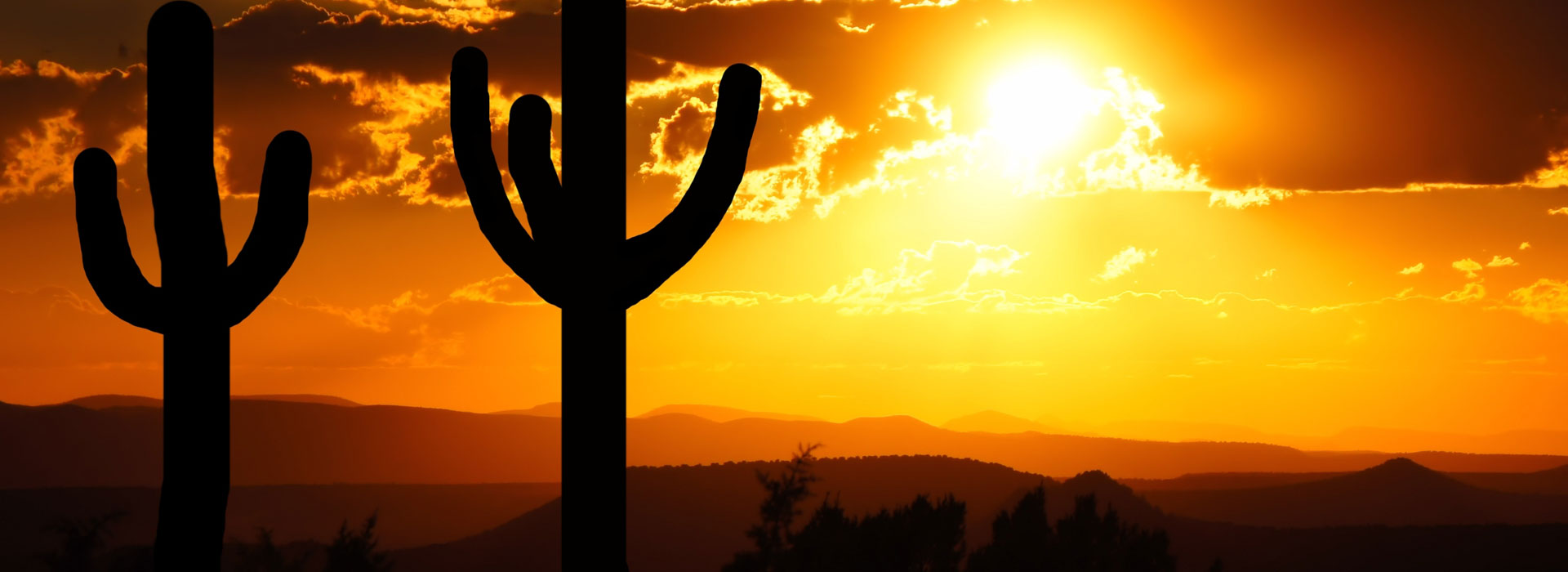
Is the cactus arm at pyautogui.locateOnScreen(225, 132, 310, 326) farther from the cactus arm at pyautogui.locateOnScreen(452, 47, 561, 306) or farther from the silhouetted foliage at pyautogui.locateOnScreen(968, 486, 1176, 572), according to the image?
the silhouetted foliage at pyautogui.locateOnScreen(968, 486, 1176, 572)

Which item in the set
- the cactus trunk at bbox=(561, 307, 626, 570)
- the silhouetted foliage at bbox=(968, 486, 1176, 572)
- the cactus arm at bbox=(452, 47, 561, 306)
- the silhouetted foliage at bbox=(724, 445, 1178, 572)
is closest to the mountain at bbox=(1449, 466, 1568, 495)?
the silhouetted foliage at bbox=(968, 486, 1176, 572)

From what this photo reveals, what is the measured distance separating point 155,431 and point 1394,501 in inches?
6904

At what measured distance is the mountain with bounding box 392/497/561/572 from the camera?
9806 centimetres

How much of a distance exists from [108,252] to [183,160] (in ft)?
2.22

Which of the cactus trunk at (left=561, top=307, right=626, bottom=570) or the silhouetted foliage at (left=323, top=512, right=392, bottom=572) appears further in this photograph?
the silhouetted foliage at (left=323, top=512, right=392, bottom=572)

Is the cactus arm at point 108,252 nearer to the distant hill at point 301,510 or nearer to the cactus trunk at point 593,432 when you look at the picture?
the cactus trunk at point 593,432

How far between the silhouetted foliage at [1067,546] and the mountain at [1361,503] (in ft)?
273

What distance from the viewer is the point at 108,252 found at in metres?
7.40

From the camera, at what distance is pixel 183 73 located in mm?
7590

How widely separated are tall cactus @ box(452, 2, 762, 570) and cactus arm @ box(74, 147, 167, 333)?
196 centimetres

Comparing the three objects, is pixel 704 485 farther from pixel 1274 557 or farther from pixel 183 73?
pixel 183 73

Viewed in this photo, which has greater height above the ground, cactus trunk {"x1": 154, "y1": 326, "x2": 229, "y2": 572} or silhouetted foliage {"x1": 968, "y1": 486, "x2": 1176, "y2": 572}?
cactus trunk {"x1": 154, "y1": 326, "x2": 229, "y2": 572}

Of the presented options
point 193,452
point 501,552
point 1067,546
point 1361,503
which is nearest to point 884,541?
point 1067,546

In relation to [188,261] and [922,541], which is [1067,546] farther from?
[188,261]
